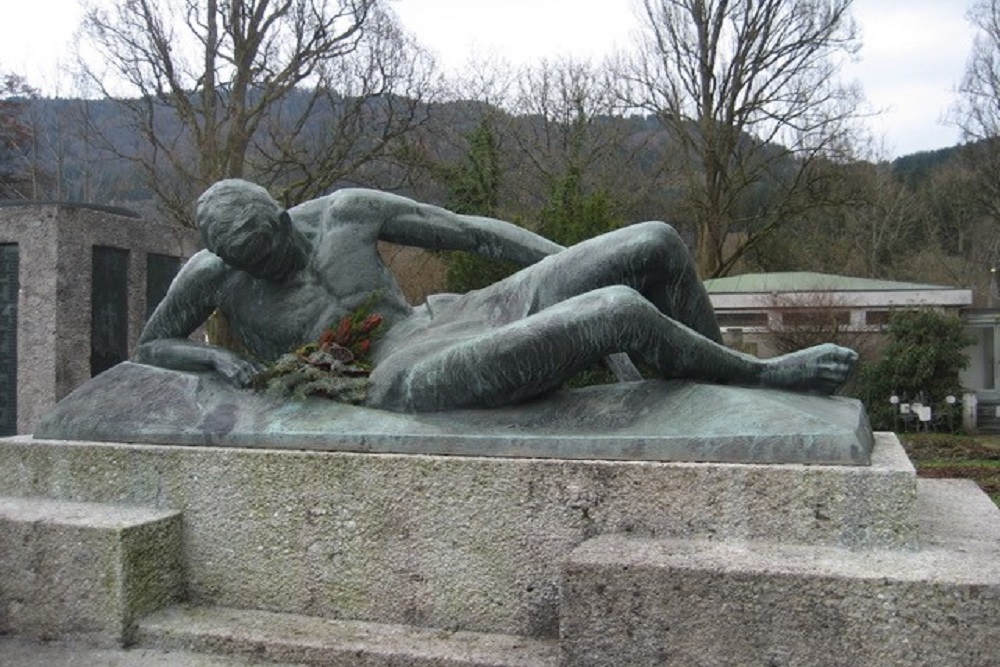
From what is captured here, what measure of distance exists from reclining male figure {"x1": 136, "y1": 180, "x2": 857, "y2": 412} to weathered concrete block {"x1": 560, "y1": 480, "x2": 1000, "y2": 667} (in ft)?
2.29

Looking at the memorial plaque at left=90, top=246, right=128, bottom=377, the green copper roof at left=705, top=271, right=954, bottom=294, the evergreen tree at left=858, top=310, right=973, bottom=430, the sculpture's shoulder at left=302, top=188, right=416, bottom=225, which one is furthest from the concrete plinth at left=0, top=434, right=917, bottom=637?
the green copper roof at left=705, top=271, right=954, bottom=294

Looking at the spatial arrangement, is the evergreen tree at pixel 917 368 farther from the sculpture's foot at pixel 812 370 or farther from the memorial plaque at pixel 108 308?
the sculpture's foot at pixel 812 370

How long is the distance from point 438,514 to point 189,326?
149cm

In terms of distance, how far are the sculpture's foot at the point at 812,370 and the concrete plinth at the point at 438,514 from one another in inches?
11.6

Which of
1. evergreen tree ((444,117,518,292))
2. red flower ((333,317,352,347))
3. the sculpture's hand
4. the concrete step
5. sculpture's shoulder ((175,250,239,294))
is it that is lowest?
the concrete step

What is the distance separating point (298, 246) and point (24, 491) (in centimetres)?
137

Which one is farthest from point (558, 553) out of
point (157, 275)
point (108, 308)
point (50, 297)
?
point (157, 275)

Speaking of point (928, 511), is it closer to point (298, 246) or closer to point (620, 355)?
point (620, 355)

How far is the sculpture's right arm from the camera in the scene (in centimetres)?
361

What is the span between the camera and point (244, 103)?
56.5 ft

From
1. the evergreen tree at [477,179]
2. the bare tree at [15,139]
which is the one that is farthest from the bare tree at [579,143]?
the bare tree at [15,139]

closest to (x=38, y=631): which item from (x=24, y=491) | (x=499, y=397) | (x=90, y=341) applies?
(x=24, y=491)

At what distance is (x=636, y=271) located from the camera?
10.3ft

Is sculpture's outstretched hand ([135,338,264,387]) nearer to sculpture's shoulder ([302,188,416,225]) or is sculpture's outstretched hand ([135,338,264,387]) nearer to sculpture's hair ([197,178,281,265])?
sculpture's hair ([197,178,281,265])
